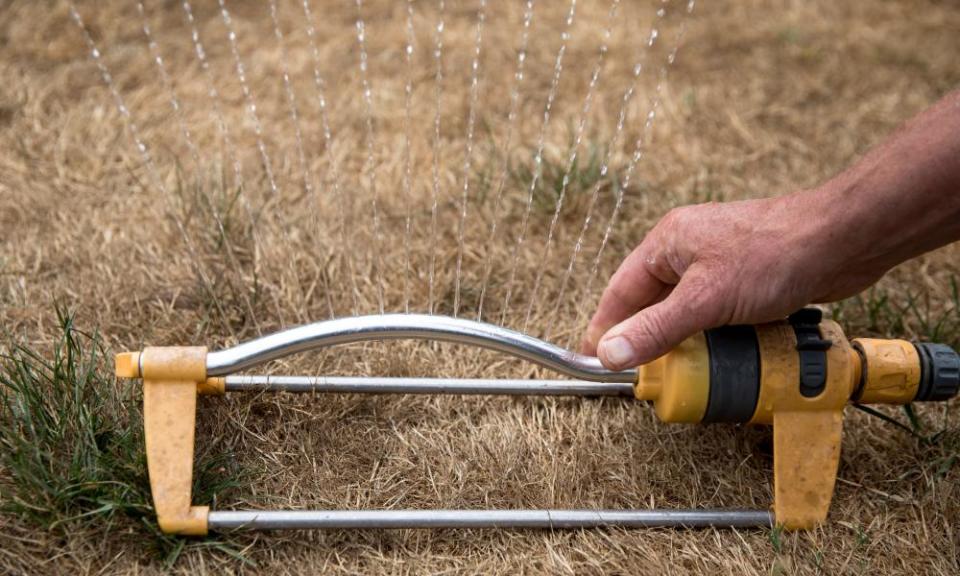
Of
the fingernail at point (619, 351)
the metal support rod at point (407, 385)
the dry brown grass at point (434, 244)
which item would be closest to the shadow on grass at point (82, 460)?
the dry brown grass at point (434, 244)

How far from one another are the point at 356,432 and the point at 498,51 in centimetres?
176

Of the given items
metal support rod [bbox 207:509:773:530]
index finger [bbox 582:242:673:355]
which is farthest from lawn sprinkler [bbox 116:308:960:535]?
index finger [bbox 582:242:673:355]

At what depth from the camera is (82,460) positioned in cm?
149

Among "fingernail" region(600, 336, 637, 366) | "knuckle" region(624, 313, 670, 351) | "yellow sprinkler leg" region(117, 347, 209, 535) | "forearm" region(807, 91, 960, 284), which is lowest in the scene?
"yellow sprinkler leg" region(117, 347, 209, 535)

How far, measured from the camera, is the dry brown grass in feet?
5.06

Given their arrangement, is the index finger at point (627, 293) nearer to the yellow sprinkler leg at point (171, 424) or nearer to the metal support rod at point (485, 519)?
the metal support rod at point (485, 519)

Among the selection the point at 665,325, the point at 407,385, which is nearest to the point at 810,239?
the point at 665,325

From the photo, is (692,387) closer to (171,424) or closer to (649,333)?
(649,333)

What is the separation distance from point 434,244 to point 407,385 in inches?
22.8

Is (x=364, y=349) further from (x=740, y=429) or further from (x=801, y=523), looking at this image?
(x=801, y=523)

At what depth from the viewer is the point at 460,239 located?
6.81ft

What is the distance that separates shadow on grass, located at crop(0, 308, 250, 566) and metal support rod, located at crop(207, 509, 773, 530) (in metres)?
0.06

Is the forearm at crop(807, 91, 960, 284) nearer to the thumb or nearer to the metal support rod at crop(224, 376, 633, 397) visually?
the thumb

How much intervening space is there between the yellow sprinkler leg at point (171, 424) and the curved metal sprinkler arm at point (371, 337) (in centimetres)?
5
